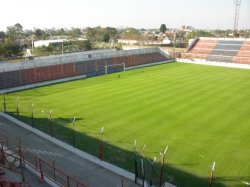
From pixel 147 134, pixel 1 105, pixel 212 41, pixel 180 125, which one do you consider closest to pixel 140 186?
pixel 147 134

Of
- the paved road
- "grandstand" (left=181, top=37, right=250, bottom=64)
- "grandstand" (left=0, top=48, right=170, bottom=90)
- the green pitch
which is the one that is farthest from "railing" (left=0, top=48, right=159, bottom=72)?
the paved road

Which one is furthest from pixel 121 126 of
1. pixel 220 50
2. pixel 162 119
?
pixel 220 50

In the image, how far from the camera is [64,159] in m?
20.4

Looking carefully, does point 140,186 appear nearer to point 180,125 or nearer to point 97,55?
point 180,125

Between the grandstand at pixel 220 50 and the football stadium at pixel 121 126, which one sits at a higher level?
the grandstand at pixel 220 50

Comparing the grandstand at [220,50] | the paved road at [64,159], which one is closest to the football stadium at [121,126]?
the paved road at [64,159]

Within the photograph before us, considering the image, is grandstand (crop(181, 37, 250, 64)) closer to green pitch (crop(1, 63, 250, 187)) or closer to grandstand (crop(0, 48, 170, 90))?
grandstand (crop(0, 48, 170, 90))

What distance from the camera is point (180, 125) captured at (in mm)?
26047

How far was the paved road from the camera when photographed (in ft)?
58.2

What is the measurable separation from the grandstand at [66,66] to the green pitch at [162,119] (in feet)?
15.4

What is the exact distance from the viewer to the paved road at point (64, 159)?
58.2ft

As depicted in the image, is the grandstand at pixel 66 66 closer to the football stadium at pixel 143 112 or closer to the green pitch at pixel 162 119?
the football stadium at pixel 143 112

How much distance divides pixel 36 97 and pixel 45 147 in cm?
1574

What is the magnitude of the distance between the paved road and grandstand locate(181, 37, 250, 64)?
174ft
